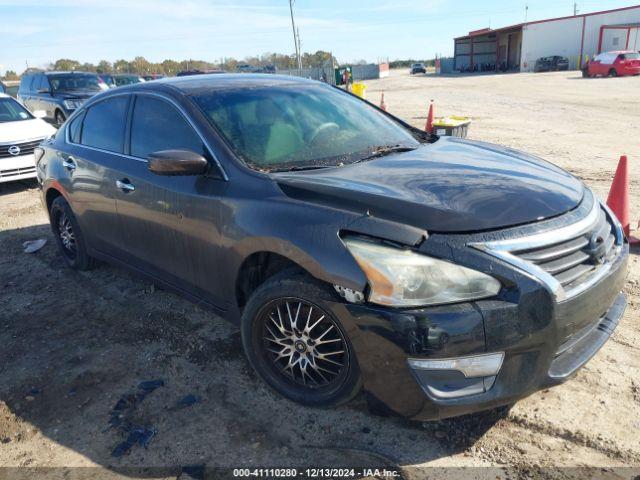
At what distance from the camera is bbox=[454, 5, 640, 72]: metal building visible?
46.6 m

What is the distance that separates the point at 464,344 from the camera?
85.7 inches

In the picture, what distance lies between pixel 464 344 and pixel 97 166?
316 cm

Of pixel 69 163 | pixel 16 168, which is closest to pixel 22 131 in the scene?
pixel 16 168

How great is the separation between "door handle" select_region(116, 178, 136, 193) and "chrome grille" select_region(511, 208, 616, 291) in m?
2.62

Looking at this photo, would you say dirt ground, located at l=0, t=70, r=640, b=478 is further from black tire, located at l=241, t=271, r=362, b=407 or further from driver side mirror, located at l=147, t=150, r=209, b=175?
driver side mirror, located at l=147, t=150, r=209, b=175

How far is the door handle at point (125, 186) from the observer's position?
3.61m

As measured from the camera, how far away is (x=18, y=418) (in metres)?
2.88

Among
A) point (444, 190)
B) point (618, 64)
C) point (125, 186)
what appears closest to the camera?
point (444, 190)

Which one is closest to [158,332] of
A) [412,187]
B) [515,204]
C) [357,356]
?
[357,356]

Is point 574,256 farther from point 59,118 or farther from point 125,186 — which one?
point 59,118

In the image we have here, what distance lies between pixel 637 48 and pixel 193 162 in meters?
53.8

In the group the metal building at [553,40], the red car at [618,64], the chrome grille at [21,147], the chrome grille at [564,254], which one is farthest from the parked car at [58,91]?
the metal building at [553,40]

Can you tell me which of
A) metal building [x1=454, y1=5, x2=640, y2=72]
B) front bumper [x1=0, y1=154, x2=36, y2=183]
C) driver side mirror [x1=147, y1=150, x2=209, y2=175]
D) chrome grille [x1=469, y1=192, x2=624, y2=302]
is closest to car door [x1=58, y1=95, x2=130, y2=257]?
driver side mirror [x1=147, y1=150, x2=209, y2=175]

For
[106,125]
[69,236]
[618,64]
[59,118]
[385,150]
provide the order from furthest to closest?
[618,64], [59,118], [69,236], [106,125], [385,150]
